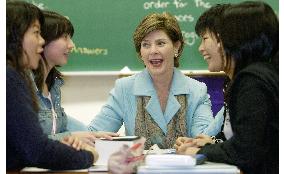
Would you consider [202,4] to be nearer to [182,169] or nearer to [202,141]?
[202,141]

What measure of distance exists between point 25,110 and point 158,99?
1223mm

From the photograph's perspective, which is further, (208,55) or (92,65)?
(92,65)

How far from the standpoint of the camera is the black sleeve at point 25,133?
1498 millimetres

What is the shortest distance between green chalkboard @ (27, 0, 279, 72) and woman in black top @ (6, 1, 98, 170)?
1.77 m

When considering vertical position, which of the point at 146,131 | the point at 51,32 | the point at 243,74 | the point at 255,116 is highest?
the point at 51,32

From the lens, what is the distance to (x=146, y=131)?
101 inches

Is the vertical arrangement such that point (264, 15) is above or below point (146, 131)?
above

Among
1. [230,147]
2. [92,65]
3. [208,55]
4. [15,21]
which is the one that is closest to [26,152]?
[15,21]

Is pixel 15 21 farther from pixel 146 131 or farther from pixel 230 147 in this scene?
pixel 146 131

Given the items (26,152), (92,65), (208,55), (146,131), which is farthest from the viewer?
(92,65)

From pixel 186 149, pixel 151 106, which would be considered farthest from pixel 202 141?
pixel 151 106

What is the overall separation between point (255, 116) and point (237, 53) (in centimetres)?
31

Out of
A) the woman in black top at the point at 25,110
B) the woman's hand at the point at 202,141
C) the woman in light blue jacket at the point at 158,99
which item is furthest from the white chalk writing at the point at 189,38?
the woman in black top at the point at 25,110

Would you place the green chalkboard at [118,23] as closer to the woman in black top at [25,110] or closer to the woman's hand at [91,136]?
the woman's hand at [91,136]
